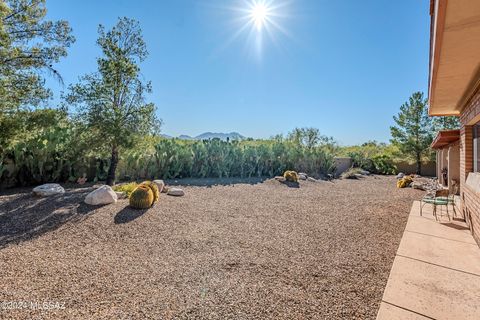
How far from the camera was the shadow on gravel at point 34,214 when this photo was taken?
3990mm

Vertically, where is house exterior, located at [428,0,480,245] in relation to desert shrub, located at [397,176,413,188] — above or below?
above

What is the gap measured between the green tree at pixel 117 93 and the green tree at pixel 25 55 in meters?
0.88

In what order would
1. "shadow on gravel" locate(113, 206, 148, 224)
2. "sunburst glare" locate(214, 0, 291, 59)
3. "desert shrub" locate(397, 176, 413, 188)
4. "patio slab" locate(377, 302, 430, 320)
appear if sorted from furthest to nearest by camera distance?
"desert shrub" locate(397, 176, 413, 188)
"sunburst glare" locate(214, 0, 291, 59)
"shadow on gravel" locate(113, 206, 148, 224)
"patio slab" locate(377, 302, 430, 320)

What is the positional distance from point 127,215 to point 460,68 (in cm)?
605

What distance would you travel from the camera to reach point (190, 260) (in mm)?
3389

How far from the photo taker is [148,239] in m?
4.06

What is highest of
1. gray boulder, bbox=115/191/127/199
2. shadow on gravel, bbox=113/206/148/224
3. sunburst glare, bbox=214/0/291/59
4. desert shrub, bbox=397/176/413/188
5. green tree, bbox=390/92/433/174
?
sunburst glare, bbox=214/0/291/59

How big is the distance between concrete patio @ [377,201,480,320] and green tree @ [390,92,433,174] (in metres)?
14.4

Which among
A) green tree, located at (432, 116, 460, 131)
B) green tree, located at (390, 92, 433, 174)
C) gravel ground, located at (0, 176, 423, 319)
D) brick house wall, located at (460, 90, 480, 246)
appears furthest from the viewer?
green tree, located at (390, 92, 433, 174)

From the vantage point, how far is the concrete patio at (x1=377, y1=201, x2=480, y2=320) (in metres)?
2.21

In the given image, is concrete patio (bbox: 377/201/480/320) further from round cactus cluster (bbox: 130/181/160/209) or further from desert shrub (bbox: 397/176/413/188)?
desert shrub (bbox: 397/176/413/188)

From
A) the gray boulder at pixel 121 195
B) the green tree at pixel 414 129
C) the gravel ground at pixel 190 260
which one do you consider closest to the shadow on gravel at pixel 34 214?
the gravel ground at pixel 190 260

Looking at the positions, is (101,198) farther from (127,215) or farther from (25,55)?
(25,55)

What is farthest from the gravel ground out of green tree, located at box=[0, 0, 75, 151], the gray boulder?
green tree, located at box=[0, 0, 75, 151]
